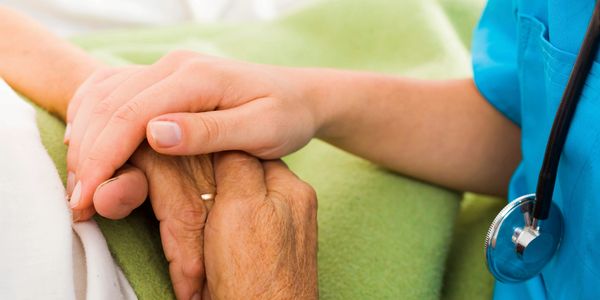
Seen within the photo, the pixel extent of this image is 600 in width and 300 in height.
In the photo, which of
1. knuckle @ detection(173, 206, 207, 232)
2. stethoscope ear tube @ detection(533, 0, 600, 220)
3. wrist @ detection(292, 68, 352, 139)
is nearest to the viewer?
stethoscope ear tube @ detection(533, 0, 600, 220)

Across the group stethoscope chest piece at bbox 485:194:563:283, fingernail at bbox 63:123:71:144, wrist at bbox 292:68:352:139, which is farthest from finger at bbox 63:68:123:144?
stethoscope chest piece at bbox 485:194:563:283

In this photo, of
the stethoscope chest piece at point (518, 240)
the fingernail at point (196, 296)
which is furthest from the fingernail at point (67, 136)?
the stethoscope chest piece at point (518, 240)

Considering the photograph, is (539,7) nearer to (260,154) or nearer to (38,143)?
(260,154)

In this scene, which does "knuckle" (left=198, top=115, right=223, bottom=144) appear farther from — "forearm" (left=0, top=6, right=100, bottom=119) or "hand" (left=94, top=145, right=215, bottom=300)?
"forearm" (left=0, top=6, right=100, bottom=119)

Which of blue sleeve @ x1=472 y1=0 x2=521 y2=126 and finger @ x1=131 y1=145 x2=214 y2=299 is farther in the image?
blue sleeve @ x1=472 y1=0 x2=521 y2=126

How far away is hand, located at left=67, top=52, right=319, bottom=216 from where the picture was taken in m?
0.61

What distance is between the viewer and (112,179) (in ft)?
1.99

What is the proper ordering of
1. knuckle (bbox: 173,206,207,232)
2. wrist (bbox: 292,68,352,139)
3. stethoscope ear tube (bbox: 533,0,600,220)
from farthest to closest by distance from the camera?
wrist (bbox: 292,68,352,139)
knuckle (bbox: 173,206,207,232)
stethoscope ear tube (bbox: 533,0,600,220)

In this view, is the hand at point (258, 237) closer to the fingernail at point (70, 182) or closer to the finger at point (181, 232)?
the finger at point (181, 232)

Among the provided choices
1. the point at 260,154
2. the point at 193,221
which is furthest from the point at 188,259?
the point at 260,154

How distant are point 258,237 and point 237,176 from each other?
3.3 inches

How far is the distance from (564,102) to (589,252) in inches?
6.2

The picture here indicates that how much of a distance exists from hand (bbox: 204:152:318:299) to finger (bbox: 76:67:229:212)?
0.29ft

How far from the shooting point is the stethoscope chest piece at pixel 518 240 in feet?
2.01
